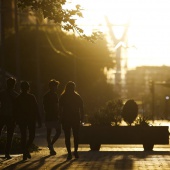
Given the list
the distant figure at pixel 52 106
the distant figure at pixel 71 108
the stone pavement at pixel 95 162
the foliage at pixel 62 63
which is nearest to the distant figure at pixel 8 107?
the stone pavement at pixel 95 162

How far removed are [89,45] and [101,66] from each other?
3593mm

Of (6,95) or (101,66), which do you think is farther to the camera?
(101,66)

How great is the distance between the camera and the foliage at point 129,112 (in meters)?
28.5

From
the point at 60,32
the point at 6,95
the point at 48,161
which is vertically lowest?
the point at 48,161

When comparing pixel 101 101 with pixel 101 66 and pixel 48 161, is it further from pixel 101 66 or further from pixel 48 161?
pixel 48 161

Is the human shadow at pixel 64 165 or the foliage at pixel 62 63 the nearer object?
the human shadow at pixel 64 165

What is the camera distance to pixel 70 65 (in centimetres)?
8575

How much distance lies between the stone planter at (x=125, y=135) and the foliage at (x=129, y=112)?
2.28 meters

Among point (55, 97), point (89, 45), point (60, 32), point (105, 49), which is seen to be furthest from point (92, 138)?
point (105, 49)

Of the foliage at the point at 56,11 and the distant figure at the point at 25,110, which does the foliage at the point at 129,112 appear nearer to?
the distant figure at the point at 25,110

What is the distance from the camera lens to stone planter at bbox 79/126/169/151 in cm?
2573

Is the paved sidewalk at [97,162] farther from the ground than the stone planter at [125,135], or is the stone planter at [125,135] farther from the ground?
the stone planter at [125,135]

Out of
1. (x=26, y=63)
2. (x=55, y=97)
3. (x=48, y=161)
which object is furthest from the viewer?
(x=26, y=63)

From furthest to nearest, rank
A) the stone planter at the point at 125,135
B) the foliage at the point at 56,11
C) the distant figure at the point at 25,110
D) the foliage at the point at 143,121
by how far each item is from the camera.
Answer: the foliage at the point at 143,121 → the stone planter at the point at 125,135 → the distant figure at the point at 25,110 → the foliage at the point at 56,11
